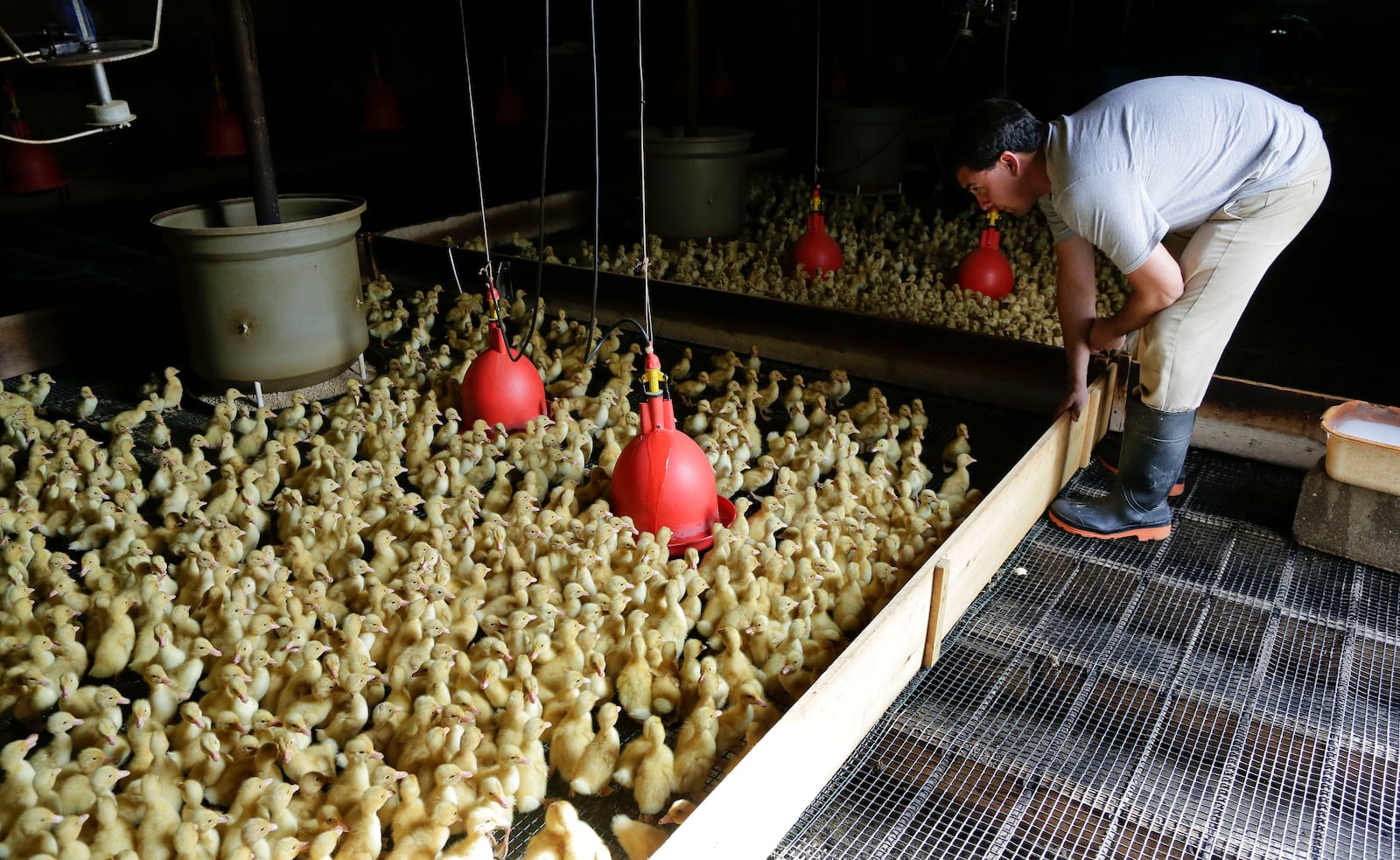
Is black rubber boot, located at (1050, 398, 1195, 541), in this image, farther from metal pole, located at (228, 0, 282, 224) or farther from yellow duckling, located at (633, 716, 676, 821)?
metal pole, located at (228, 0, 282, 224)

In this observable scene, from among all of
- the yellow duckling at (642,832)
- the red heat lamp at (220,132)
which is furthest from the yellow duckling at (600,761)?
the red heat lamp at (220,132)

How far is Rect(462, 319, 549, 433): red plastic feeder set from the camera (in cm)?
320

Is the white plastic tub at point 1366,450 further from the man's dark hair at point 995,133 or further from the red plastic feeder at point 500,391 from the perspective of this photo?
the red plastic feeder at point 500,391

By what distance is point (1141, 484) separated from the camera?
2.76 m

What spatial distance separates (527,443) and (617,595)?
2.96 feet

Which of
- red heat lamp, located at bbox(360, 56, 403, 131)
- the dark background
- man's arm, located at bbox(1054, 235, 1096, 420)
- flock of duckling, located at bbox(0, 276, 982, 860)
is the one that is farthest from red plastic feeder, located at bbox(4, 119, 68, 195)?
man's arm, located at bbox(1054, 235, 1096, 420)

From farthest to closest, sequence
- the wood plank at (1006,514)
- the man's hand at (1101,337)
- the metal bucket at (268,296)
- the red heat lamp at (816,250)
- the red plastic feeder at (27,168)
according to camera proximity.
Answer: the red plastic feeder at (27,168) < the red heat lamp at (816,250) < the metal bucket at (268,296) < the man's hand at (1101,337) < the wood plank at (1006,514)

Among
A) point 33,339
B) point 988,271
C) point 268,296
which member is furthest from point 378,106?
point 988,271

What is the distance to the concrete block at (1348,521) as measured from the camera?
2.57 meters

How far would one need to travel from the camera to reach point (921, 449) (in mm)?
3258

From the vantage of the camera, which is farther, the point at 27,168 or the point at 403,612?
the point at 27,168

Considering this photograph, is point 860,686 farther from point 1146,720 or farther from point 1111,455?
point 1111,455

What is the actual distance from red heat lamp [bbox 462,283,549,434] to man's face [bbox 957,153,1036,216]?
4.94 feet

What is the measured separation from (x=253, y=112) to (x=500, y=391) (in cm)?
146
